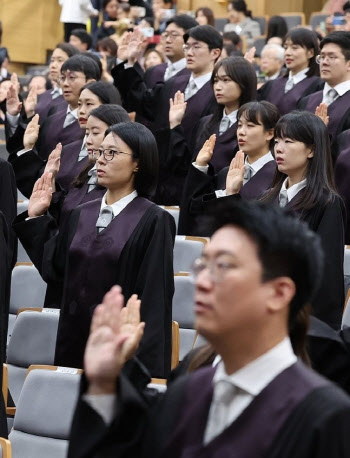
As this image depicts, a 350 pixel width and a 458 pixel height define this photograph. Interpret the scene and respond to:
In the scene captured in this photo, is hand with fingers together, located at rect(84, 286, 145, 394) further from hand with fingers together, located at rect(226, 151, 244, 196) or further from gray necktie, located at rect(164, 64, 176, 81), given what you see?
gray necktie, located at rect(164, 64, 176, 81)

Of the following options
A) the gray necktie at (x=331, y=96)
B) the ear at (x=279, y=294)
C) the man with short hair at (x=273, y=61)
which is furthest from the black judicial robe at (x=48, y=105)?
the ear at (x=279, y=294)

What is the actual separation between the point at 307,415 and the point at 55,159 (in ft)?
12.0

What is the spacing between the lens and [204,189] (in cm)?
569

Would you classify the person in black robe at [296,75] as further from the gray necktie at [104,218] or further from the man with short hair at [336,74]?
the gray necktie at [104,218]

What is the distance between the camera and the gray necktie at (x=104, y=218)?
4.10m

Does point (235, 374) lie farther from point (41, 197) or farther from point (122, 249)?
point (41, 197)

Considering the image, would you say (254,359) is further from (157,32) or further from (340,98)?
(157,32)

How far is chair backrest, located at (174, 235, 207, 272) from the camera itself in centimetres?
512

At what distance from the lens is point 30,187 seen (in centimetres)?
615

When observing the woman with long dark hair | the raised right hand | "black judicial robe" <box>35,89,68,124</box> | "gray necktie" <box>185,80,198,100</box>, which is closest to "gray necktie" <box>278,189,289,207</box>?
the woman with long dark hair

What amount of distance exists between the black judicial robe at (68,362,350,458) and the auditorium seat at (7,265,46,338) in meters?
3.18

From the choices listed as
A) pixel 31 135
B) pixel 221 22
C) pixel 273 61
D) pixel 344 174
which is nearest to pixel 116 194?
pixel 344 174

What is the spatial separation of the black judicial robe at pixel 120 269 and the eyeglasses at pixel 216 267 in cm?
211

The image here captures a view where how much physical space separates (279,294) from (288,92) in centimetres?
557
